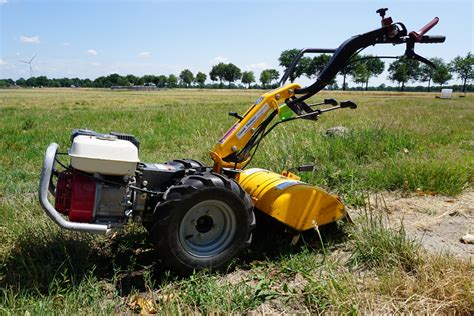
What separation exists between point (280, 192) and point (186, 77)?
145 metres

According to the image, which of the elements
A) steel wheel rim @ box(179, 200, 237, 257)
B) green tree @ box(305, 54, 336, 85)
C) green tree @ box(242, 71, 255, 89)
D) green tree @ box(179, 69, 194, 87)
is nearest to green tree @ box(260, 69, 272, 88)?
green tree @ box(242, 71, 255, 89)

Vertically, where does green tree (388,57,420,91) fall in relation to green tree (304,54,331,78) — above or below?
above

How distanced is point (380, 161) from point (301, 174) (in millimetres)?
1761

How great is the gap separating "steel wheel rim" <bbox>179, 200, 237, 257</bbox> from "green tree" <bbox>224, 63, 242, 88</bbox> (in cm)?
13361

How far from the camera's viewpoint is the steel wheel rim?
11.3 ft

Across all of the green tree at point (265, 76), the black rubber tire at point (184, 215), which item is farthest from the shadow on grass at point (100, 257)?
the green tree at point (265, 76)

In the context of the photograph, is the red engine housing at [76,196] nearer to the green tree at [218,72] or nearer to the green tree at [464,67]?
the green tree at [464,67]

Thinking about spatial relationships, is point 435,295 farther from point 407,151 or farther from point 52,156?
point 407,151

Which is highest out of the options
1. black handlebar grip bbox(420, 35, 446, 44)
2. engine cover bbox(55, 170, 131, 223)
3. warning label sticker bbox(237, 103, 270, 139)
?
black handlebar grip bbox(420, 35, 446, 44)

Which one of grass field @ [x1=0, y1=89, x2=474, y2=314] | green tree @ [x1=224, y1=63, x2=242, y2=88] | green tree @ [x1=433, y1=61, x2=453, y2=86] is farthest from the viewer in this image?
green tree @ [x1=224, y1=63, x2=242, y2=88]

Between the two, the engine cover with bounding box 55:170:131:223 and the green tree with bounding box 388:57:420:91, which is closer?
the engine cover with bounding box 55:170:131:223

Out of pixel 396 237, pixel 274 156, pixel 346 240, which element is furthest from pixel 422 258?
pixel 274 156

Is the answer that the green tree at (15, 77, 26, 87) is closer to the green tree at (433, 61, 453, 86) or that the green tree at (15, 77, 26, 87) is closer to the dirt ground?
the green tree at (433, 61, 453, 86)

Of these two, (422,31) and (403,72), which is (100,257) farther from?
(403,72)
